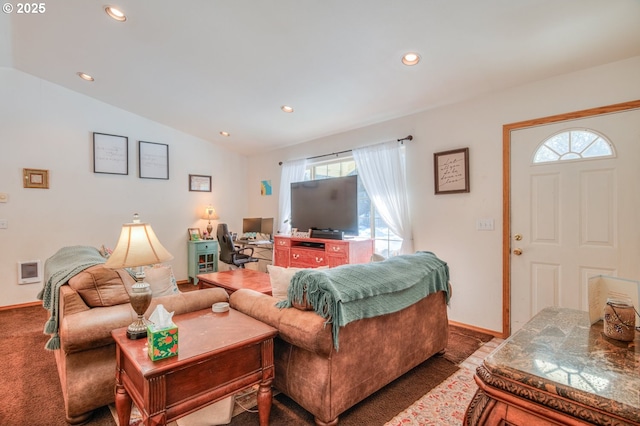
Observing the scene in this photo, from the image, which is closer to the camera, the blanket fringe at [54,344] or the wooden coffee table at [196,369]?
the wooden coffee table at [196,369]

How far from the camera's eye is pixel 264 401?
162 cm

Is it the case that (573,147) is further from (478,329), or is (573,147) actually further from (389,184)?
(478,329)

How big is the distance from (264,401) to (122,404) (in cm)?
72

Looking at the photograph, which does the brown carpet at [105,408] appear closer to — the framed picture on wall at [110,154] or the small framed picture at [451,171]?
the small framed picture at [451,171]

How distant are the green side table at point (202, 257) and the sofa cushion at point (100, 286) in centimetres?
338

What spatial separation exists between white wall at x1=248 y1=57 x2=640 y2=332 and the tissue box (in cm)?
291

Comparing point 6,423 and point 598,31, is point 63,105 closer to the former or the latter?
point 6,423

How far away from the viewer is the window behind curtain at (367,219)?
4012 millimetres

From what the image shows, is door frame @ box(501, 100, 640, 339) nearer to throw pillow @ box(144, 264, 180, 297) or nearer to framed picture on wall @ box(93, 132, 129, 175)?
throw pillow @ box(144, 264, 180, 297)

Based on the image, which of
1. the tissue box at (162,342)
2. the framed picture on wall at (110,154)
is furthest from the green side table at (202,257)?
the tissue box at (162,342)

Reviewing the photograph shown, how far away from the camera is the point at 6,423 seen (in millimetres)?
1792

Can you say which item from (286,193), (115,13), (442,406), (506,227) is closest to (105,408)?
(442,406)

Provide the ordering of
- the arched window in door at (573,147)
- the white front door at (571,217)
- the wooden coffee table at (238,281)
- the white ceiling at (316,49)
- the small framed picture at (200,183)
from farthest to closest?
the small framed picture at (200,183) < the wooden coffee table at (238,281) < the arched window in door at (573,147) < the white front door at (571,217) < the white ceiling at (316,49)

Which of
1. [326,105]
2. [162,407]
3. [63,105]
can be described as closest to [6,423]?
[162,407]
